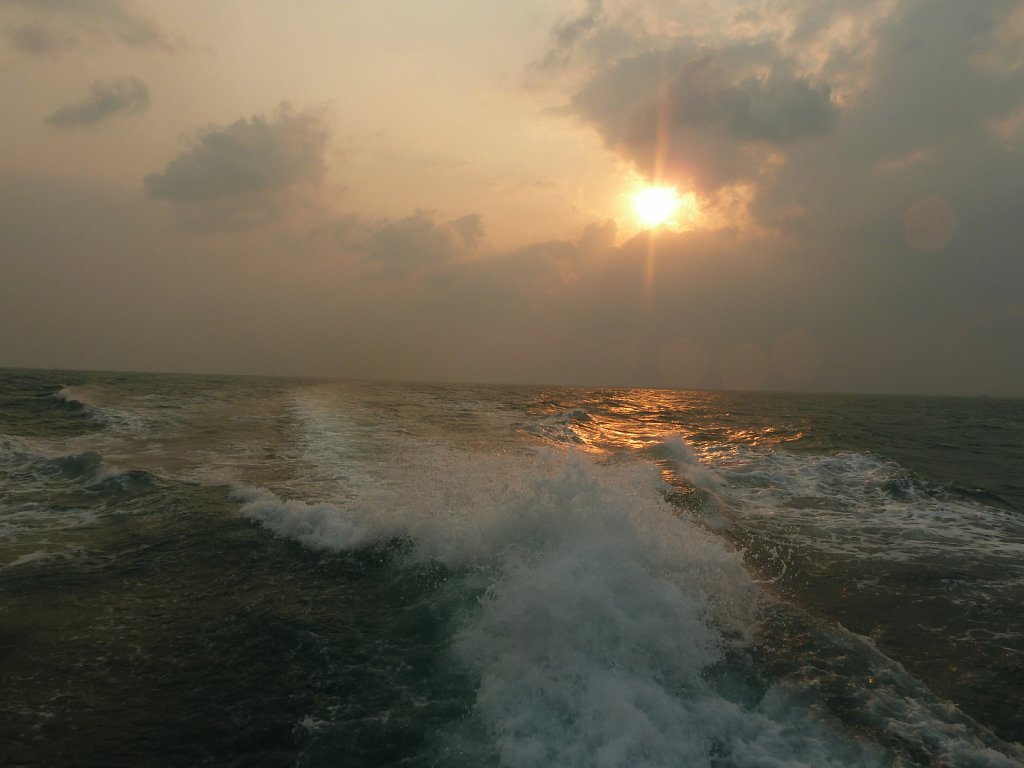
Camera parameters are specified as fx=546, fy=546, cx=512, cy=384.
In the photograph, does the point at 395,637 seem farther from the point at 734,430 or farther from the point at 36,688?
the point at 734,430

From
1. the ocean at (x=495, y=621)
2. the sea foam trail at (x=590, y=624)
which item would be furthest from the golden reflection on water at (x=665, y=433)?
the sea foam trail at (x=590, y=624)

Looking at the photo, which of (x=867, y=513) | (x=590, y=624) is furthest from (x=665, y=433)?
(x=590, y=624)

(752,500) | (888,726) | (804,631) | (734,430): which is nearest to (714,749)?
(888,726)

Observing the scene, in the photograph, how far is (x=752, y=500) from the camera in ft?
46.6

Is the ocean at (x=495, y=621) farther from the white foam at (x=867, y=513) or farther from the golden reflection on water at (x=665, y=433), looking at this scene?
the golden reflection on water at (x=665, y=433)

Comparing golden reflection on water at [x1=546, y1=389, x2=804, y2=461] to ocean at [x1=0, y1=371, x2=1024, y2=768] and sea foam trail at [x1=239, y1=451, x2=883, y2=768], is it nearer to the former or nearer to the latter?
ocean at [x1=0, y1=371, x2=1024, y2=768]

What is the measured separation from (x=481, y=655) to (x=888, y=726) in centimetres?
409

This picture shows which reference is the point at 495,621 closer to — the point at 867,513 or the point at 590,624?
the point at 590,624

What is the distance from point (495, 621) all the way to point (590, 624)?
3.86 feet

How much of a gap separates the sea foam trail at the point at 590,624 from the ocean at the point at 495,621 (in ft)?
0.10

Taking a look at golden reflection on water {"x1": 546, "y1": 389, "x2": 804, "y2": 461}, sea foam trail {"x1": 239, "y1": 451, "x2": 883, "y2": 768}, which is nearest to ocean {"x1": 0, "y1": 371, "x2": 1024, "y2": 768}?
sea foam trail {"x1": 239, "y1": 451, "x2": 883, "y2": 768}

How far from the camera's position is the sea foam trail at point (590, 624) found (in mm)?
4859

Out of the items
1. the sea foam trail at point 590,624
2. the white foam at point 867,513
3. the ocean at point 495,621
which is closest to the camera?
the sea foam trail at point 590,624

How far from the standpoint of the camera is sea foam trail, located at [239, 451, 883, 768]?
15.9 feet
